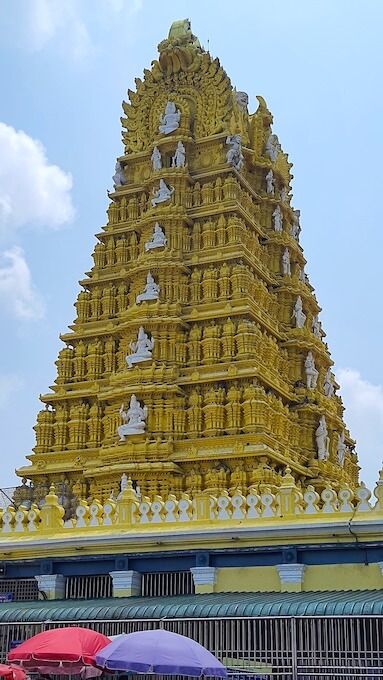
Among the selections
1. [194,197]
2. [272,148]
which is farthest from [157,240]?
[272,148]

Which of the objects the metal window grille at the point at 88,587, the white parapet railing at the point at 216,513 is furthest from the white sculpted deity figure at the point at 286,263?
the metal window grille at the point at 88,587

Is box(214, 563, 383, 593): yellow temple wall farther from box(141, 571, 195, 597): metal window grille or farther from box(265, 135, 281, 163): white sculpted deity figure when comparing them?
box(265, 135, 281, 163): white sculpted deity figure

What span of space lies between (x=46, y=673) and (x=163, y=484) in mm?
15397

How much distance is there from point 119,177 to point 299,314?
9.86 meters

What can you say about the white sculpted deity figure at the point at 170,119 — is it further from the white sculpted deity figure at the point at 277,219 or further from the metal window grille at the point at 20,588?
the metal window grille at the point at 20,588

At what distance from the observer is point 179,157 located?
36750mm

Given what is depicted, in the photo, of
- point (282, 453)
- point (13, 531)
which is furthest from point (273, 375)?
point (13, 531)

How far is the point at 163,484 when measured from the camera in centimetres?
3052

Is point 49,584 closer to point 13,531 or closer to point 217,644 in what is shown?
point 13,531

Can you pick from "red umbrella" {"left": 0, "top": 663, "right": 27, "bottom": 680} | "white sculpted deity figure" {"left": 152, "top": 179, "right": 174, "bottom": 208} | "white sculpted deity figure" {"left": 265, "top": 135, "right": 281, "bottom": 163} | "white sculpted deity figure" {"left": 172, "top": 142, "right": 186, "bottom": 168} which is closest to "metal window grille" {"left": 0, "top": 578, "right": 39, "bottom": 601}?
"red umbrella" {"left": 0, "top": 663, "right": 27, "bottom": 680}

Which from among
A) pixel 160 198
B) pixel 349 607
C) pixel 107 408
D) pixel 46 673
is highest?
pixel 160 198

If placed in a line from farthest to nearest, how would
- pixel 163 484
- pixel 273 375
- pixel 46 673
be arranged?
pixel 273 375 < pixel 163 484 < pixel 46 673

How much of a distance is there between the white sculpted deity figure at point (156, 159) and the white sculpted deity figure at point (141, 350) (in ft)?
25.7

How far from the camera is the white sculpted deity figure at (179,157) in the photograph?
3662 cm
